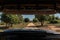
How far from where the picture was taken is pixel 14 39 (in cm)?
466

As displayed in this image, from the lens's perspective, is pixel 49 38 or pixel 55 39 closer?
pixel 49 38

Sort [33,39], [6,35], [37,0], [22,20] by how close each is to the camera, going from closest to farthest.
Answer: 1. [33,39]
2. [6,35]
3. [37,0]
4. [22,20]

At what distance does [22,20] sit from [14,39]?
7046 cm

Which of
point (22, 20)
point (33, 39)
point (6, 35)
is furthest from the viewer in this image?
point (22, 20)

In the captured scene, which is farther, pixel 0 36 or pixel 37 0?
pixel 37 0

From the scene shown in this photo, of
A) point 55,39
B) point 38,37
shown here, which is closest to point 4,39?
point 38,37

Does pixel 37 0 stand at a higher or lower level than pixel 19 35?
higher

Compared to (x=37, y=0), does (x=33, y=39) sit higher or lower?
lower

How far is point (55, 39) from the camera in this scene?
5207mm

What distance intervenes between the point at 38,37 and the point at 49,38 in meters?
0.32

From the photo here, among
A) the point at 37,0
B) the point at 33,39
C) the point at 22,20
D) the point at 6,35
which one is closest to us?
the point at 33,39

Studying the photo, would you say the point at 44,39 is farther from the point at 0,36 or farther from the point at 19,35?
the point at 0,36

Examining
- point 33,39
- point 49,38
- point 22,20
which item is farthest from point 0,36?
point 22,20

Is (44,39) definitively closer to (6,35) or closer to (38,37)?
(38,37)
